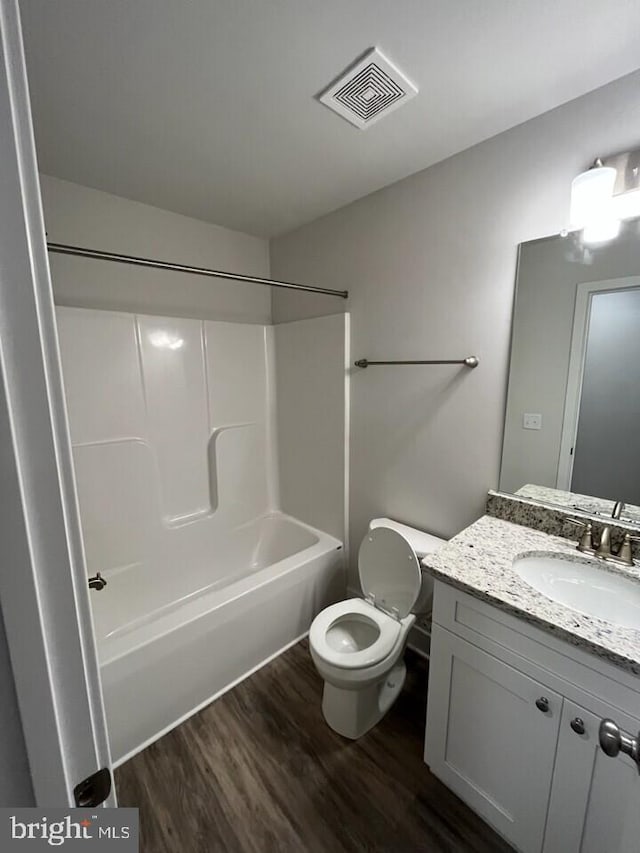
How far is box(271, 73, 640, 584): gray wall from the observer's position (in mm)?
1288

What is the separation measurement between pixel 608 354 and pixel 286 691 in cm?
202

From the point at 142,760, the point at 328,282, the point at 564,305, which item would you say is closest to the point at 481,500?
the point at 564,305

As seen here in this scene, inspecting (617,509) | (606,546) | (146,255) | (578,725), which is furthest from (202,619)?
(146,255)

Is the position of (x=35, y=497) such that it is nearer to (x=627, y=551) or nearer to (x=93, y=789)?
(x=93, y=789)

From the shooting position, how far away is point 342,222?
2006mm

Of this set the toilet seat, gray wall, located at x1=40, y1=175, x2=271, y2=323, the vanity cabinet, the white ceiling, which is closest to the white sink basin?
the vanity cabinet

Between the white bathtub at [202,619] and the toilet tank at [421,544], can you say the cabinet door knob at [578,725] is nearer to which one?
the toilet tank at [421,544]

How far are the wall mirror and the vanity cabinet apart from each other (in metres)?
0.61

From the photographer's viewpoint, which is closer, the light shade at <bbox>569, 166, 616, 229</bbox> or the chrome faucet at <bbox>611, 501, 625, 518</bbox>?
the light shade at <bbox>569, 166, 616, 229</bbox>

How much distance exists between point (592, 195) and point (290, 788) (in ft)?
7.69

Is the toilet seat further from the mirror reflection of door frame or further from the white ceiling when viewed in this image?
the white ceiling

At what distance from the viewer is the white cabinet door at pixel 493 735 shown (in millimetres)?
1010

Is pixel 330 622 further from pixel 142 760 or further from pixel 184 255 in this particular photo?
pixel 184 255

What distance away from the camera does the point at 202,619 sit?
5.24ft
